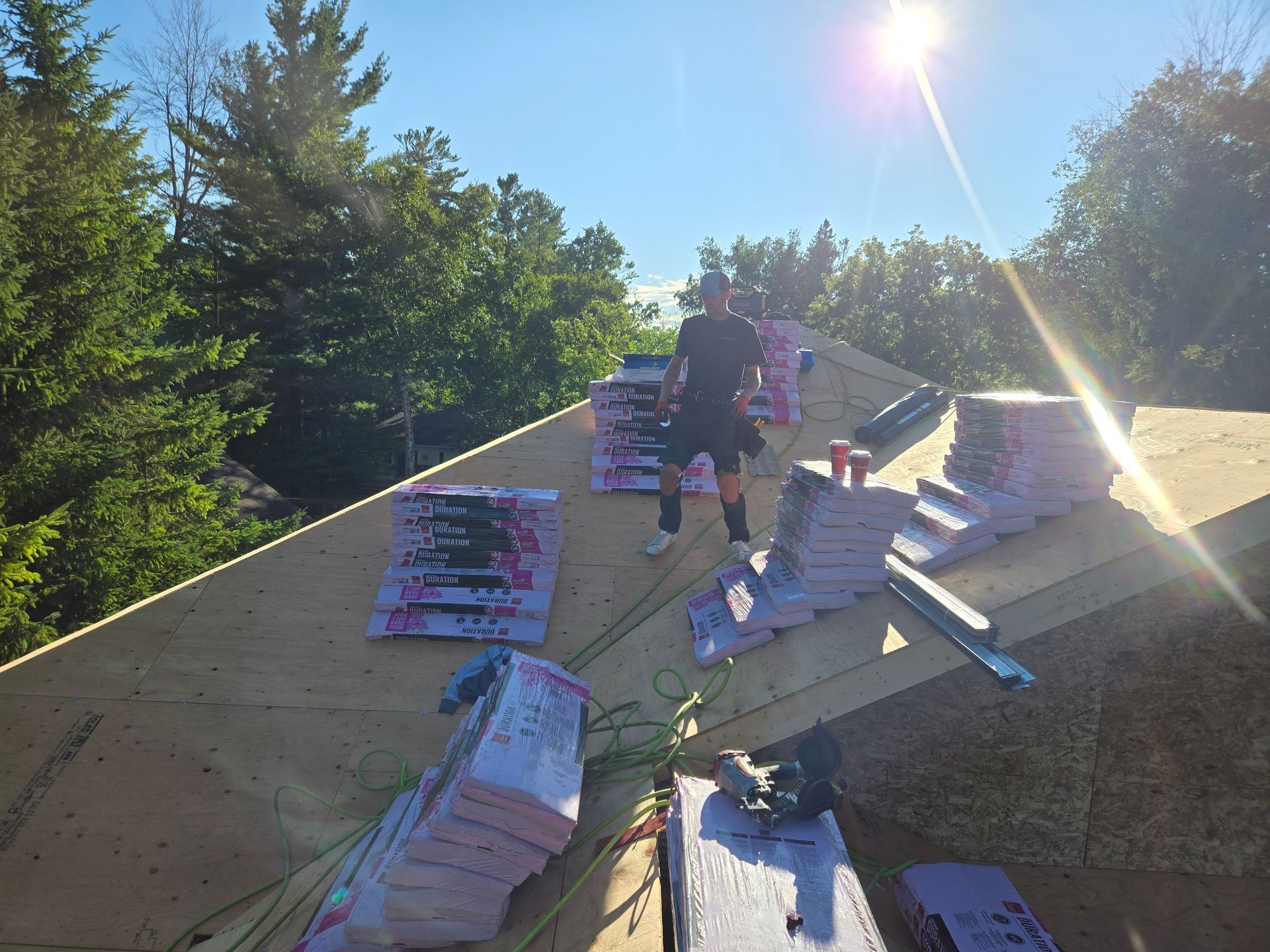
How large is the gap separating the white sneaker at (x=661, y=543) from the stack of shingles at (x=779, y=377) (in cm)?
239

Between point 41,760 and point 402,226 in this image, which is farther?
point 402,226

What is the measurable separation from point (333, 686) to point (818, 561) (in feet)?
9.25

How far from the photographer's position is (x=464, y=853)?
2070 millimetres

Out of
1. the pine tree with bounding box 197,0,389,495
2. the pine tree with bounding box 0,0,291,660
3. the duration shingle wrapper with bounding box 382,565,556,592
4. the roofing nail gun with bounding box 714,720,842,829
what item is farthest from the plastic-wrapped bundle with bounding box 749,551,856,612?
the pine tree with bounding box 197,0,389,495

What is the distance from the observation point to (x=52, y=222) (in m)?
8.27

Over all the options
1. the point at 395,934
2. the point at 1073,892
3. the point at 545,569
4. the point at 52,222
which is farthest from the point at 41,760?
the point at 52,222

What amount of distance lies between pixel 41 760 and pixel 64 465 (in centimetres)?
689

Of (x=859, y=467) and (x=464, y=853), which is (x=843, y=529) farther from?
(x=464, y=853)

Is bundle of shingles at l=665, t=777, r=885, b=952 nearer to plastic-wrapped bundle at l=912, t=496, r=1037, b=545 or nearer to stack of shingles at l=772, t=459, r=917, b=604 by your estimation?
stack of shingles at l=772, t=459, r=917, b=604

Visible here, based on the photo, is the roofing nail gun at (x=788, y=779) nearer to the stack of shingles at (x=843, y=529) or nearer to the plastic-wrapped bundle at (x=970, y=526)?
the stack of shingles at (x=843, y=529)

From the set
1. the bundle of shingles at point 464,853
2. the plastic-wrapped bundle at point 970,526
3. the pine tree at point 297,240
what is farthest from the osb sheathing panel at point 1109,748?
the pine tree at point 297,240

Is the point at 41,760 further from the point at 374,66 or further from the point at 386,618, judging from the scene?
the point at 374,66

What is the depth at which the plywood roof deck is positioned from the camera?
2.70 meters

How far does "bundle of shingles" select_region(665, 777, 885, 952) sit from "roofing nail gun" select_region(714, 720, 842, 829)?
0.04 m
